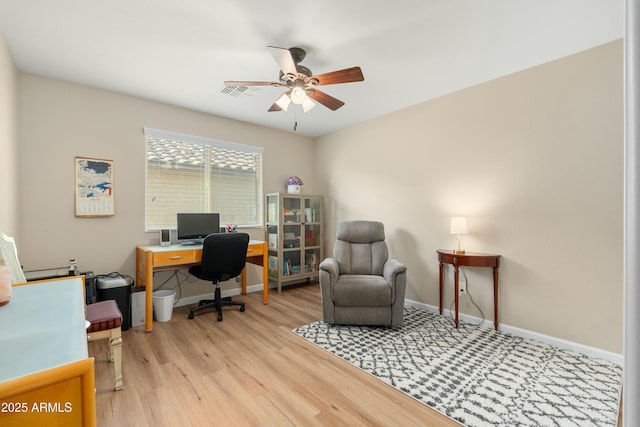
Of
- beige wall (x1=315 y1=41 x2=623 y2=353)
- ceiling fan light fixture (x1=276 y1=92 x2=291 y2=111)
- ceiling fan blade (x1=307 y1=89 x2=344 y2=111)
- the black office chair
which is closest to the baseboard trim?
beige wall (x1=315 y1=41 x2=623 y2=353)

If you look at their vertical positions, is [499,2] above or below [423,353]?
above

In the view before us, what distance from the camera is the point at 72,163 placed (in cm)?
288

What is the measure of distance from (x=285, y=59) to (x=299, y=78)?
27cm

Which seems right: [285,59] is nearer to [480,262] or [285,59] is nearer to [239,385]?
[239,385]

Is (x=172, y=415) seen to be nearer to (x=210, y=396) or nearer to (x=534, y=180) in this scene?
(x=210, y=396)

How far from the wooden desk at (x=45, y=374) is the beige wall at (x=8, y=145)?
1.66 meters

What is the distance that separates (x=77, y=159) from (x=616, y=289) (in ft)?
15.9

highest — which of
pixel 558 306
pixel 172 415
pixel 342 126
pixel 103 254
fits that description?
pixel 342 126

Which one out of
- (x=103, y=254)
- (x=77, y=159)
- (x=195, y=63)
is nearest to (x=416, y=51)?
(x=195, y=63)

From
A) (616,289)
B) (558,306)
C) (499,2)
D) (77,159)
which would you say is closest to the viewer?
(499,2)

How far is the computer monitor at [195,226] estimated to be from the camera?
3383 mm

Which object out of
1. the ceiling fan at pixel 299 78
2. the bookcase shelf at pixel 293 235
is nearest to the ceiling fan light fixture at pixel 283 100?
the ceiling fan at pixel 299 78

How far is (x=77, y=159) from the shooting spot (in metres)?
2.89

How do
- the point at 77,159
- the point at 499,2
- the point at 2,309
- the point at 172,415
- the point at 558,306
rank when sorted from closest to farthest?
the point at 2,309
the point at 172,415
the point at 499,2
the point at 558,306
the point at 77,159
